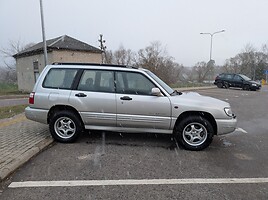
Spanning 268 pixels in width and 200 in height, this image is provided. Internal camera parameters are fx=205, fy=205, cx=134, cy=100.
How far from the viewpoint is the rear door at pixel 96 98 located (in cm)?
456

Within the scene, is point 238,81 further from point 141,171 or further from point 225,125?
point 141,171

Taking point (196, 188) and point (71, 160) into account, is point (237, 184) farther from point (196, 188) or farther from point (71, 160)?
point (71, 160)

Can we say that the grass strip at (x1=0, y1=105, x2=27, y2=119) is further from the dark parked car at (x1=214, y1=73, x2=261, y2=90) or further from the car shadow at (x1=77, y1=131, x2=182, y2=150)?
the dark parked car at (x1=214, y1=73, x2=261, y2=90)

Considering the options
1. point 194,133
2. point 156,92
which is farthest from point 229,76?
point 156,92

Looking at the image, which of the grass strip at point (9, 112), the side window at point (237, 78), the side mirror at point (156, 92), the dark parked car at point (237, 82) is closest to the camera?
the side mirror at point (156, 92)

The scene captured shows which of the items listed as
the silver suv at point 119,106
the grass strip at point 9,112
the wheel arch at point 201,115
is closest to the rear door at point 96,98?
the silver suv at point 119,106

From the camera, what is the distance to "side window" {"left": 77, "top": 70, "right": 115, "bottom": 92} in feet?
15.3

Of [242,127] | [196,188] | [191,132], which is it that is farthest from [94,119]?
[242,127]

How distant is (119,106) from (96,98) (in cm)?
55

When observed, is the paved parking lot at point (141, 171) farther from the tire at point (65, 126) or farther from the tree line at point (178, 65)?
the tree line at point (178, 65)

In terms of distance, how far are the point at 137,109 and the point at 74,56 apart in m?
21.1

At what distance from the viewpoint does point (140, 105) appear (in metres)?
4.43

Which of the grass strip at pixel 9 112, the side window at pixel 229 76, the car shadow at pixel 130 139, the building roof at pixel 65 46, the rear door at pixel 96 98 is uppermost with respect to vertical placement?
the building roof at pixel 65 46

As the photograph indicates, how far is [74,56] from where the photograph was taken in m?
23.7
